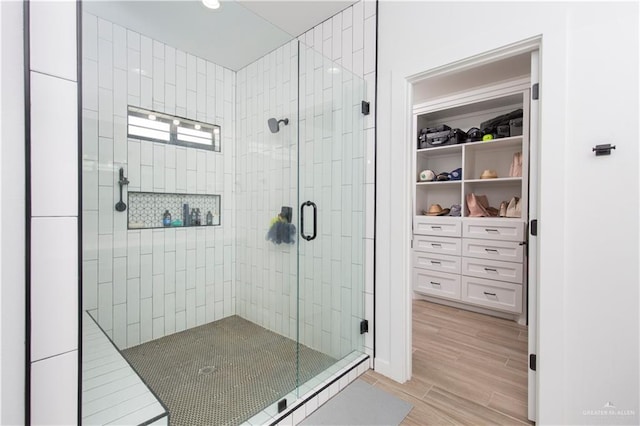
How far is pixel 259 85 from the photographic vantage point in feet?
8.43

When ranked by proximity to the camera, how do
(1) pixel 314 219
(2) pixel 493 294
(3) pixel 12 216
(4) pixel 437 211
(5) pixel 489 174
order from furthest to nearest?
(4) pixel 437 211 → (5) pixel 489 174 → (2) pixel 493 294 → (1) pixel 314 219 → (3) pixel 12 216

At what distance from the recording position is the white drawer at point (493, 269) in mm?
2898

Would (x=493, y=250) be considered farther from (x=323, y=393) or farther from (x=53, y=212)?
(x=53, y=212)

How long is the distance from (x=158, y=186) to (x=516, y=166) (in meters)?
3.61

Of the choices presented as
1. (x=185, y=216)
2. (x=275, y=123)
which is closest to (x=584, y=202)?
(x=275, y=123)

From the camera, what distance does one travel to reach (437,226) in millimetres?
3482

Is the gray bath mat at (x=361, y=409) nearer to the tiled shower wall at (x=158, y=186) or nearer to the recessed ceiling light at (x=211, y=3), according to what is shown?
the tiled shower wall at (x=158, y=186)

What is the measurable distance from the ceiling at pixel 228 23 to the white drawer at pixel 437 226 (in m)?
2.46

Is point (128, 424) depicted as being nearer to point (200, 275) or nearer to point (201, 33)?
point (200, 275)

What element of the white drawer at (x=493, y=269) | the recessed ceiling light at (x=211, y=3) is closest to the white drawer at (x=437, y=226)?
the white drawer at (x=493, y=269)

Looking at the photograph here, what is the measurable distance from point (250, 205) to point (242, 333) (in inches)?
46.3

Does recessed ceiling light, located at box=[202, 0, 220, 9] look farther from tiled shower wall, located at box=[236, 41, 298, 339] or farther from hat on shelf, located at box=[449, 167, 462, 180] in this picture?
hat on shelf, located at box=[449, 167, 462, 180]

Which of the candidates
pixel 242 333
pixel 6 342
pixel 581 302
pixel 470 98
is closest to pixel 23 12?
pixel 6 342

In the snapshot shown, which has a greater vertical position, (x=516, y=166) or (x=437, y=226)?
(x=516, y=166)
